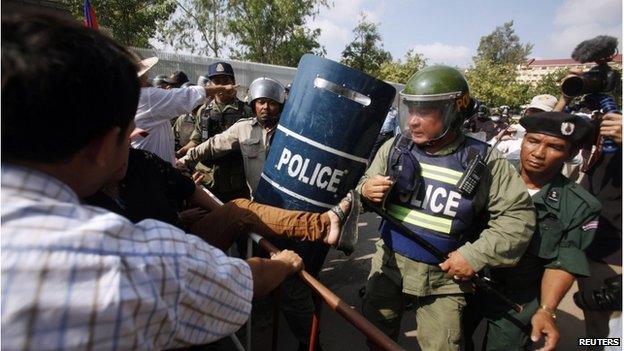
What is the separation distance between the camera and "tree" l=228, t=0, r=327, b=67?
22.4 m

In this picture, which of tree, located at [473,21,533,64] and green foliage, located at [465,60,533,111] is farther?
tree, located at [473,21,533,64]

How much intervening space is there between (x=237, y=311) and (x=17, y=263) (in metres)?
0.48

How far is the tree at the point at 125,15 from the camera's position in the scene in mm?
9688

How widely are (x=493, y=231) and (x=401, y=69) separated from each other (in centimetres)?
2463

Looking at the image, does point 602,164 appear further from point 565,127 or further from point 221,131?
point 221,131

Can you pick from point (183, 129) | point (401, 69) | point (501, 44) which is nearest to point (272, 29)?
point (401, 69)

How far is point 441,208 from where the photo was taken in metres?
1.79

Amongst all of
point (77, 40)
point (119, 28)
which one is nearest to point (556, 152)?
point (77, 40)

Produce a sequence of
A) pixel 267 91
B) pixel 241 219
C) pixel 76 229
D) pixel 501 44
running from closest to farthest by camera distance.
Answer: pixel 76 229 → pixel 241 219 → pixel 267 91 → pixel 501 44

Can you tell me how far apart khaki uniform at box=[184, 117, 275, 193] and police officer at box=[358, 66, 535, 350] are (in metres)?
1.13

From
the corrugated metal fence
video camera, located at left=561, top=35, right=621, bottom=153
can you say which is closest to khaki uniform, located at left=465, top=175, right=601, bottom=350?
video camera, located at left=561, top=35, right=621, bottom=153

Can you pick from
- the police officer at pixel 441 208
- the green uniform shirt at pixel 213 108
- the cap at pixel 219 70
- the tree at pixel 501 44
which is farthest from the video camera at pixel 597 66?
the tree at pixel 501 44

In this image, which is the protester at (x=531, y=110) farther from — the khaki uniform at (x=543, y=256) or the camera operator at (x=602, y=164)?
the khaki uniform at (x=543, y=256)

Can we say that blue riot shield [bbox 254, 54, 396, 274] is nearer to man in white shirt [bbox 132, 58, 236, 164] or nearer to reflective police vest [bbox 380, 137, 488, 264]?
reflective police vest [bbox 380, 137, 488, 264]
